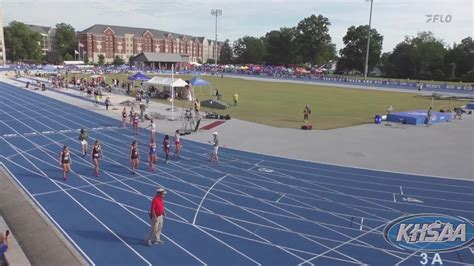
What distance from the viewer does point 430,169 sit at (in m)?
17.8

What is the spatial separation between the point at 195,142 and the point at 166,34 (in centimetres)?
14994

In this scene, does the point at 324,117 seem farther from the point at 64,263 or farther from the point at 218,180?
the point at 64,263

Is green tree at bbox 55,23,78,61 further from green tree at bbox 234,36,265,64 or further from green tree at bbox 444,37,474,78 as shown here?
green tree at bbox 444,37,474,78

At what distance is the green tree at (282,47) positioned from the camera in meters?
130

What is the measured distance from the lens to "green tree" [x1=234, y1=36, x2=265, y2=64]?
148250 millimetres

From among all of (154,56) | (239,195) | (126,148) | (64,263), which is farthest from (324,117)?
(154,56)

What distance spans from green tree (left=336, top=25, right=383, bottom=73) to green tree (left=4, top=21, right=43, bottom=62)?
9836cm

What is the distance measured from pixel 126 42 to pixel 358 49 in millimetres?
85322

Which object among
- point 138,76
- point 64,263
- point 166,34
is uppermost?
point 166,34

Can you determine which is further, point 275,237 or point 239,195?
point 239,195

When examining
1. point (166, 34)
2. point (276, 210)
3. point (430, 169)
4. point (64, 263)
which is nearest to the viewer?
point (64, 263)

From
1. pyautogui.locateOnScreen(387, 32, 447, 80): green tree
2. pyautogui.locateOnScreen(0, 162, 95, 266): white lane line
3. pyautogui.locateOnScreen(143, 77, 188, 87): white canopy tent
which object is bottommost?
pyautogui.locateOnScreen(0, 162, 95, 266): white lane line

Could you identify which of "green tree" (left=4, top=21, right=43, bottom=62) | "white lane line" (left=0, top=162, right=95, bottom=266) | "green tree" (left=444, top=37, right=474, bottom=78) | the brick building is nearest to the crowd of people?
"white lane line" (left=0, top=162, right=95, bottom=266)

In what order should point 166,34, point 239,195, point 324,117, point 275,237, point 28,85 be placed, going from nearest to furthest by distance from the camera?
1. point 275,237
2. point 239,195
3. point 324,117
4. point 28,85
5. point 166,34
